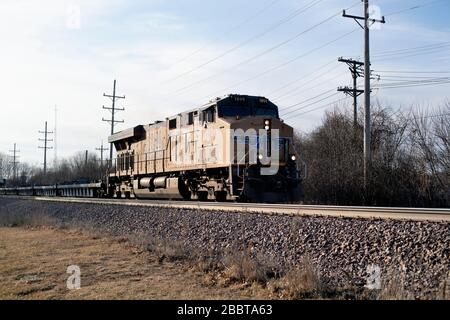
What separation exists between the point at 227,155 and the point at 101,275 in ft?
26.7

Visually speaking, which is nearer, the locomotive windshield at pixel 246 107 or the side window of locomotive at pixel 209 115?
the locomotive windshield at pixel 246 107

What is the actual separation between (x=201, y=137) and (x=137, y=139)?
9.18 metres

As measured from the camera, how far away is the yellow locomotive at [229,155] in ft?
50.5

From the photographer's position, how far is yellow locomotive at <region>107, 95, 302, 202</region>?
50.5ft

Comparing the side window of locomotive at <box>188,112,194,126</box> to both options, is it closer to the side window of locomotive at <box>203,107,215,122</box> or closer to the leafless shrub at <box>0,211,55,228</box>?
the side window of locomotive at <box>203,107,215,122</box>

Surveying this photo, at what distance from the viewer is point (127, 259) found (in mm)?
9391

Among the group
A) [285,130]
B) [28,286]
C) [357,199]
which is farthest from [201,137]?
[28,286]

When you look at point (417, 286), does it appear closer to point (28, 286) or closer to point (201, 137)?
point (28, 286)

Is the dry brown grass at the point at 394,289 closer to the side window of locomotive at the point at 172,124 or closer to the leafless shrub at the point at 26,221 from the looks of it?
the leafless shrub at the point at 26,221

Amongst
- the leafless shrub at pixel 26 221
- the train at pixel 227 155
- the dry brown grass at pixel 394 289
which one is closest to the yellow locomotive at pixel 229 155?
the train at pixel 227 155

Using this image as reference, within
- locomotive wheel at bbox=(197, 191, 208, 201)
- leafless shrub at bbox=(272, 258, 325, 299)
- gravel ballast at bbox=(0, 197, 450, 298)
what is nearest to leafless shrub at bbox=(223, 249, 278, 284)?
gravel ballast at bbox=(0, 197, 450, 298)

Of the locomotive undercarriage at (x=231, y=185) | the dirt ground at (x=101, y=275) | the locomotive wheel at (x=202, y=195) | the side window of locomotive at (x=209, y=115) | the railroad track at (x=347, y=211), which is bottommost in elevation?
the dirt ground at (x=101, y=275)

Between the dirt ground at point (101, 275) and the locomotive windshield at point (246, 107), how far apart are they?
6548mm
